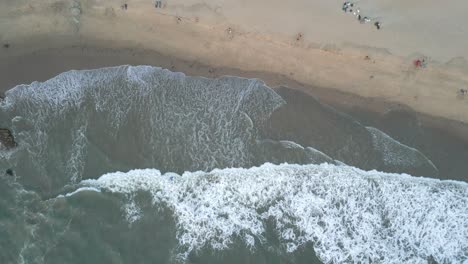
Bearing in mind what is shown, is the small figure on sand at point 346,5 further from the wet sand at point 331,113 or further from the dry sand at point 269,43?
the wet sand at point 331,113

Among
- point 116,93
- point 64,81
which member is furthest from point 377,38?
point 64,81

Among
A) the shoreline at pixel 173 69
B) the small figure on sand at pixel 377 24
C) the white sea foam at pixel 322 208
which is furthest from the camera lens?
the shoreline at pixel 173 69

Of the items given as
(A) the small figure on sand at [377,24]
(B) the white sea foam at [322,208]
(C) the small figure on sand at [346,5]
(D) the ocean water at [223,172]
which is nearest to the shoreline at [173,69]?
(D) the ocean water at [223,172]

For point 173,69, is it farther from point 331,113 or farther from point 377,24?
point 377,24

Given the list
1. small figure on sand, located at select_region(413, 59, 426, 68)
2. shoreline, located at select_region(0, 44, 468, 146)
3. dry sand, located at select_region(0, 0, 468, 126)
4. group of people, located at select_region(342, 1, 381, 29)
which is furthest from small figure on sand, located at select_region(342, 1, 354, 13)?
small figure on sand, located at select_region(413, 59, 426, 68)

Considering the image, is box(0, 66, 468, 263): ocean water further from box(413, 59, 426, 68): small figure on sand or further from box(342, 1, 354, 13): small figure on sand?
box(342, 1, 354, 13): small figure on sand

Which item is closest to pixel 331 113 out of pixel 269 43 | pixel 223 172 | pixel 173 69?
pixel 269 43
